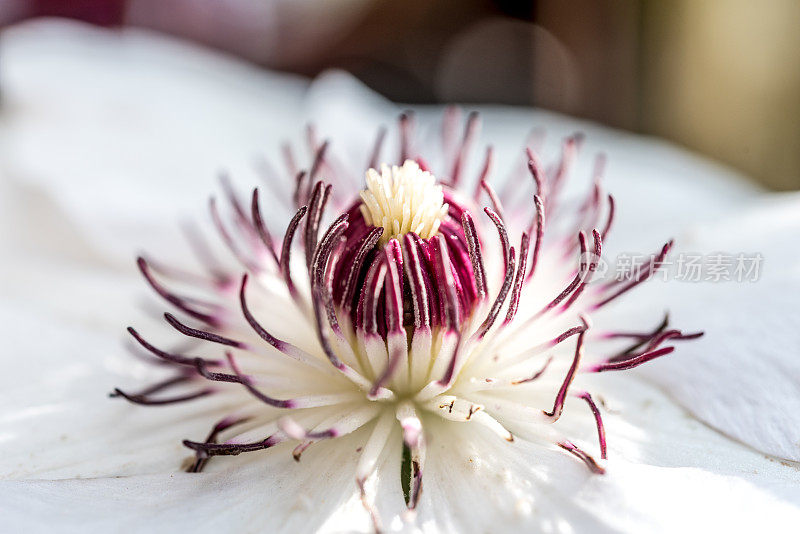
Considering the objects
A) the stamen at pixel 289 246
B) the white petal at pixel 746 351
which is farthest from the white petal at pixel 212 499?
the white petal at pixel 746 351

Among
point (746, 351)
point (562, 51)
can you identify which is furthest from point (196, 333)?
point (562, 51)

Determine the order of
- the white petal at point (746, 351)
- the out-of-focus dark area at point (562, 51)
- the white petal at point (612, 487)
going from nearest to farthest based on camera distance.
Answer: the white petal at point (612, 487)
the white petal at point (746, 351)
the out-of-focus dark area at point (562, 51)

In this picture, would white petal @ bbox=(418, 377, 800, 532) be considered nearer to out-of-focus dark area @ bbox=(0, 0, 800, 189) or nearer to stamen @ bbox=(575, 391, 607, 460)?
stamen @ bbox=(575, 391, 607, 460)

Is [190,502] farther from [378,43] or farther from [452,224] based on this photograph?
[378,43]

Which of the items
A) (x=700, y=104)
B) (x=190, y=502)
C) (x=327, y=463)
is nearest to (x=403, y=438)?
(x=327, y=463)

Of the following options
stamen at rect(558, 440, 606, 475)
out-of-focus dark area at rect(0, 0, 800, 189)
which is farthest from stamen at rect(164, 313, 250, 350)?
out-of-focus dark area at rect(0, 0, 800, 189)

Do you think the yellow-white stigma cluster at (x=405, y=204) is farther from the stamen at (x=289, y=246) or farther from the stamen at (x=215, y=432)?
the stamen at (x=215, y=432)

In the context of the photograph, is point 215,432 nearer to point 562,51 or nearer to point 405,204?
point 405,204
